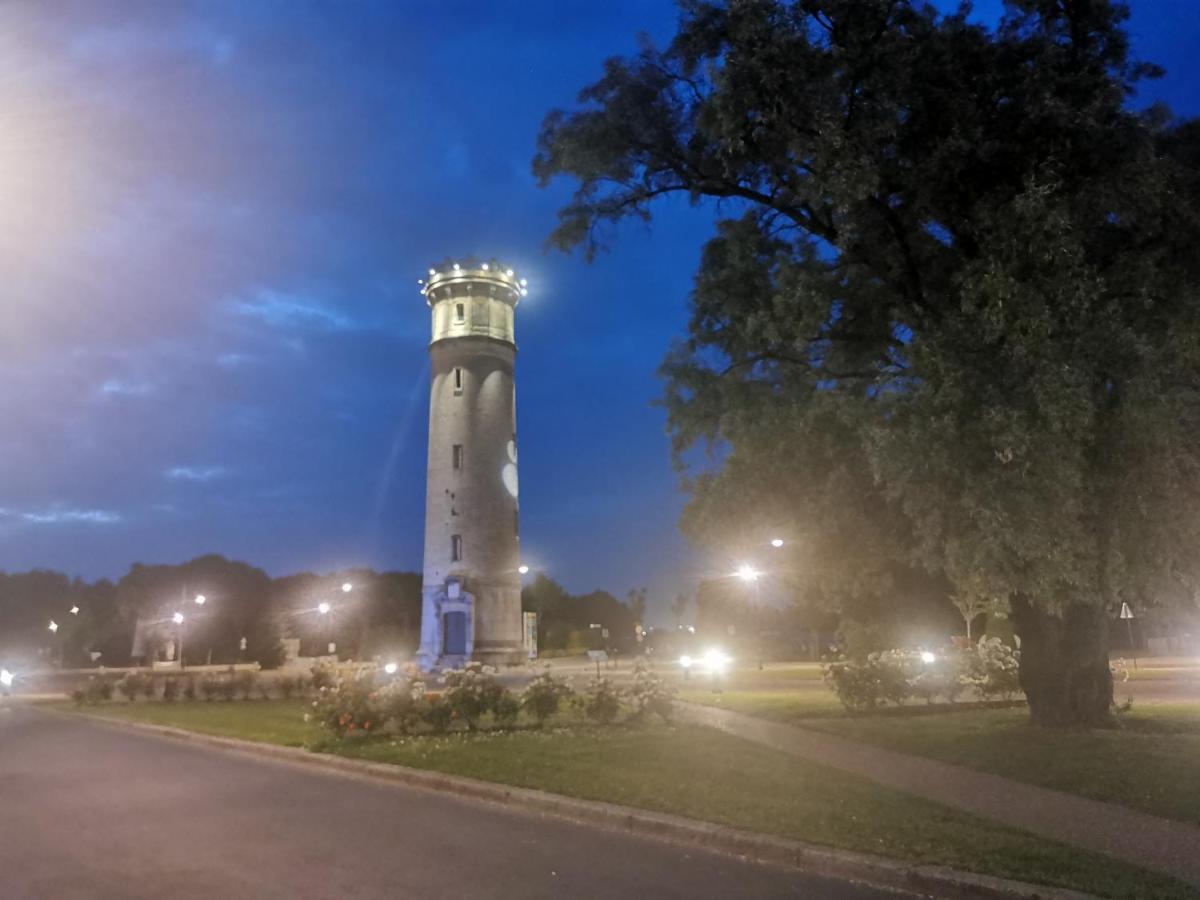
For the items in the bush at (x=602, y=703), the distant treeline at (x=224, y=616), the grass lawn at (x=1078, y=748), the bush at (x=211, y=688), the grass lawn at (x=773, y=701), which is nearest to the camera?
the grass lawn at (x=1078, y=748)

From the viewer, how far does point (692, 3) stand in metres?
14.7

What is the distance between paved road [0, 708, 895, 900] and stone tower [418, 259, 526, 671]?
3733cm

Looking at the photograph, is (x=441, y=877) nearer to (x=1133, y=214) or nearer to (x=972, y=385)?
(x=972, y=385)

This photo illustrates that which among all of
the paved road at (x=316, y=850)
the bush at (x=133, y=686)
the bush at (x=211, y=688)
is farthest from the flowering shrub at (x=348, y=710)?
the bush at (x=133, y=686)

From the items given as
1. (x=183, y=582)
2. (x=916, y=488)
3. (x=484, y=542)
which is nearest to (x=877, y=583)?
(x=916, y=488)

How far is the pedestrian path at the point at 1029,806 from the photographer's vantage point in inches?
288

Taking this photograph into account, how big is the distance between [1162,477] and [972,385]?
8.56 ft

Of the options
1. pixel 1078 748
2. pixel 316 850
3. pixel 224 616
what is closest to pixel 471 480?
pixel 224 616

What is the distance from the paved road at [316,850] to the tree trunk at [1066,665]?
931 cm

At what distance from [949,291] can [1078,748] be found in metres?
6.71

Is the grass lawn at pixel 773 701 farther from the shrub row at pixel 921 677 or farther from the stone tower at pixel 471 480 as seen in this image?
the stone tower at pixel 471 480

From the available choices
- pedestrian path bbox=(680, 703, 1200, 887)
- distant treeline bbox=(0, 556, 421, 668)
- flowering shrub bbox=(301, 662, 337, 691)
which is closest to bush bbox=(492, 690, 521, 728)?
pedestrian path bbox=(680, 703, 1200, 887)

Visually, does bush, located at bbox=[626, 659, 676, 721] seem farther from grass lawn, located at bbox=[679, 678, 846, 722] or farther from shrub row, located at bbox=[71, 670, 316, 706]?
shrub row, located at bbox=[71, 670, 316, 706]

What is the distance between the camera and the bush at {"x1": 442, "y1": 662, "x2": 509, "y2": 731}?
16.7m
